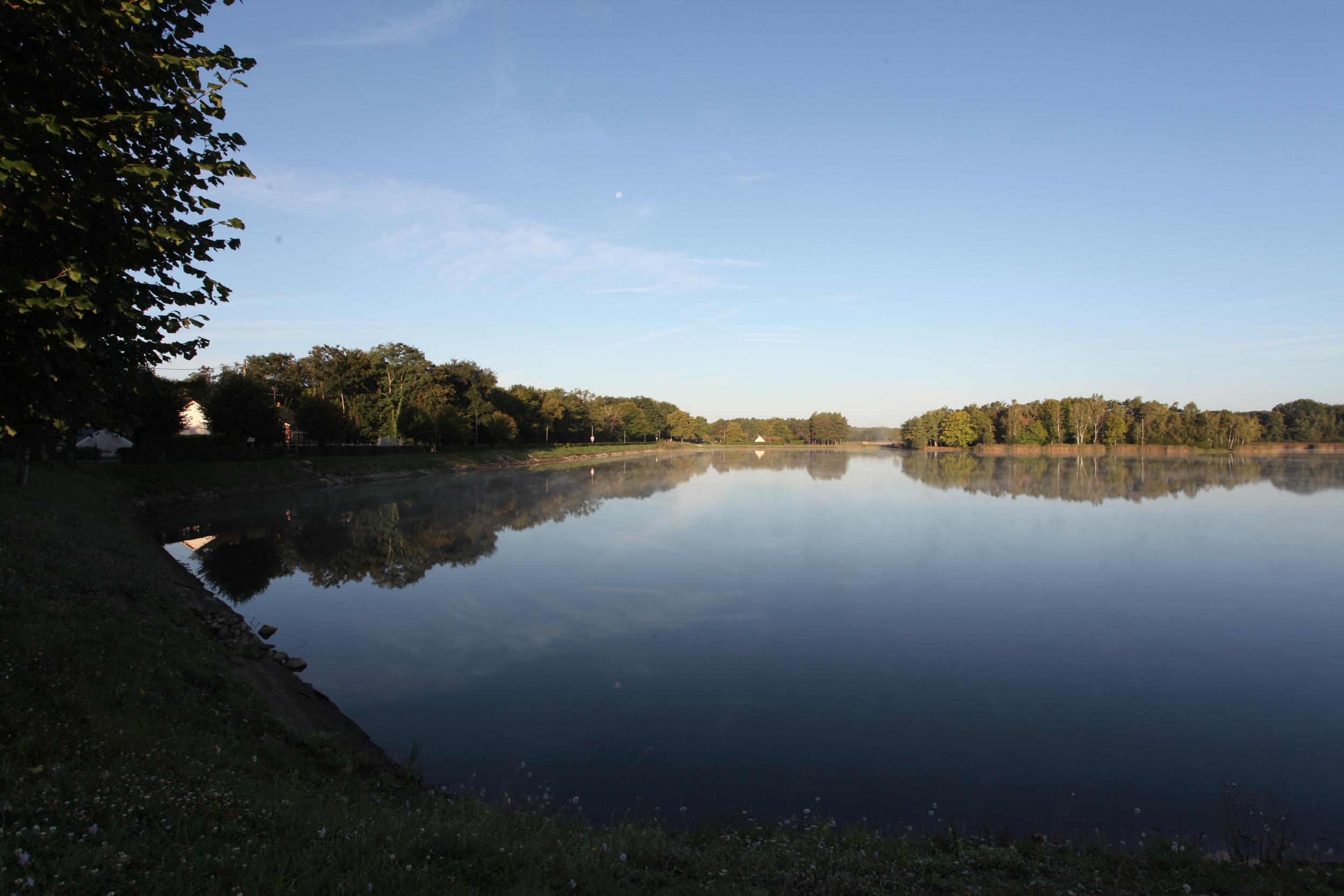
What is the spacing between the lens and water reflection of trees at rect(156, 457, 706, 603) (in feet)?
62.0

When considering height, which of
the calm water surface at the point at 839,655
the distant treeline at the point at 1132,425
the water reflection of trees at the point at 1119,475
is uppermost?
the distant treeline at the point at 1132,425

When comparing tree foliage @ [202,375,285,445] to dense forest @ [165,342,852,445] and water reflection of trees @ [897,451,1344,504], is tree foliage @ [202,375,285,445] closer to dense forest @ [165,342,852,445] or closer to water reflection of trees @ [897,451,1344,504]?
dense forest @ [165,342,852,445]

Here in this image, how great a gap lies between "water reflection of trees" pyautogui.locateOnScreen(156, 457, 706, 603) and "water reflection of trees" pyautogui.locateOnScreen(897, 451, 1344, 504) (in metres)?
23.5

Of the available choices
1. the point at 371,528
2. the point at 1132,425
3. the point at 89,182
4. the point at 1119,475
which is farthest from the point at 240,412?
the point at 1132,425

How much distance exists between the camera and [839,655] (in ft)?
37.8

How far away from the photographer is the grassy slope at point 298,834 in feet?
12.2

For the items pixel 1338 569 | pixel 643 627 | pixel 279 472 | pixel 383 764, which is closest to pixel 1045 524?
pixel 1338 569

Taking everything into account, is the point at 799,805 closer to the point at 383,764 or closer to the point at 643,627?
the point at 383,764

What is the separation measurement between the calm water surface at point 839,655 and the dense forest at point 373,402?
20.8 m

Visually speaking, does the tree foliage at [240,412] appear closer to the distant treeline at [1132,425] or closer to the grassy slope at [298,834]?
the grassy slope at [298,834]

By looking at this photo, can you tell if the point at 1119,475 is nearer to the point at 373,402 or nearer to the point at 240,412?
the point at 240,412

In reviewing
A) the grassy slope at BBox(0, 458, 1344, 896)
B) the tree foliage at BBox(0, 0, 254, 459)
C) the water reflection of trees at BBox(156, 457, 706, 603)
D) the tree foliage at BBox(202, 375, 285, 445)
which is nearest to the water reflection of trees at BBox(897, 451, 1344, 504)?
the water reflection of trees at BBox(156, 457, 706, 603)

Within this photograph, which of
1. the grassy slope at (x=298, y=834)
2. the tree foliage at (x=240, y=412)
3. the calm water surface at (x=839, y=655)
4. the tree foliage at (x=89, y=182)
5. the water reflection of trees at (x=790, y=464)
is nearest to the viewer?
the grassy slope at (x=298, y=834)

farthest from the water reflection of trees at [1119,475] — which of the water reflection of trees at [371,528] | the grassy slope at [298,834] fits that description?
the grassy slope at [298,834]
